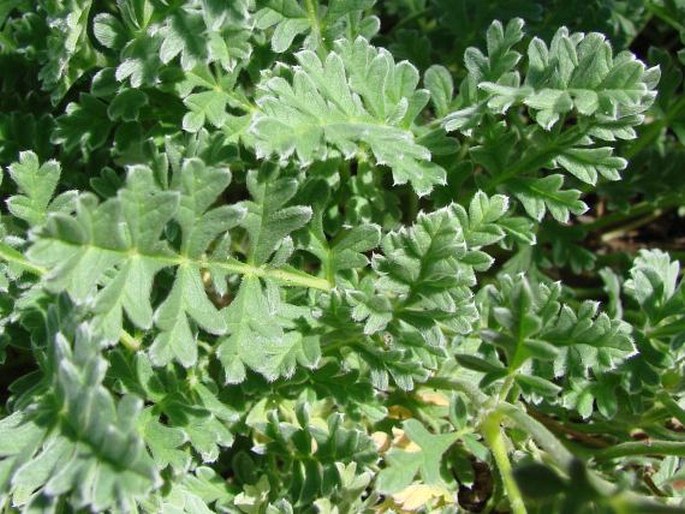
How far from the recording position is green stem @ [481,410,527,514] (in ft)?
9.59

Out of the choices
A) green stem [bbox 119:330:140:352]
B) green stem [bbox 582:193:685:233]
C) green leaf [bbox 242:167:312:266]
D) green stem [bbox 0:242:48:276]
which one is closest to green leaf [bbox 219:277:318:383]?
green leaf [bbox 242:167:312:266]

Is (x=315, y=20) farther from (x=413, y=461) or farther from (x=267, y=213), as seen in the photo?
(x=413, y=461)

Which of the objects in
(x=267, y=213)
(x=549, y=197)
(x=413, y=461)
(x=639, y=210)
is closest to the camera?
(x=413, y=461)

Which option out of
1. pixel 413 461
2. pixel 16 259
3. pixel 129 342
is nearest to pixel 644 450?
pixel 413 461

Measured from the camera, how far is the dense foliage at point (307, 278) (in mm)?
2715

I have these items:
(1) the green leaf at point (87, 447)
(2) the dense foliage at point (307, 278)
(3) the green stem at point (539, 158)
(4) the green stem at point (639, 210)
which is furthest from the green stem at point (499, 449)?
(4) the green stem at point (639, 210)

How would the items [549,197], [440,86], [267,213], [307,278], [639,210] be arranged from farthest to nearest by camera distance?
[639,210]
[440,86]
[549,197]
[307,278]
[267,213]

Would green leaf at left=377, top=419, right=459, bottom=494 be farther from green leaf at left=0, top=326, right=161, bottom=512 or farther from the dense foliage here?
green leaf at left=0, top=326, right=161, bottom=512

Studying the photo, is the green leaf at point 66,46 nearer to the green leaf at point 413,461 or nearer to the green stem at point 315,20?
the green stem at point 315,20

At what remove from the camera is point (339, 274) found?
3373 mm

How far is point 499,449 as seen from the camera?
3.01 m

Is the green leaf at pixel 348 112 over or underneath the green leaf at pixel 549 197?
A: over

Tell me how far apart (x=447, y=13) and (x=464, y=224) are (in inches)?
49.7

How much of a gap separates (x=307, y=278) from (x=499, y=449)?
84cm
